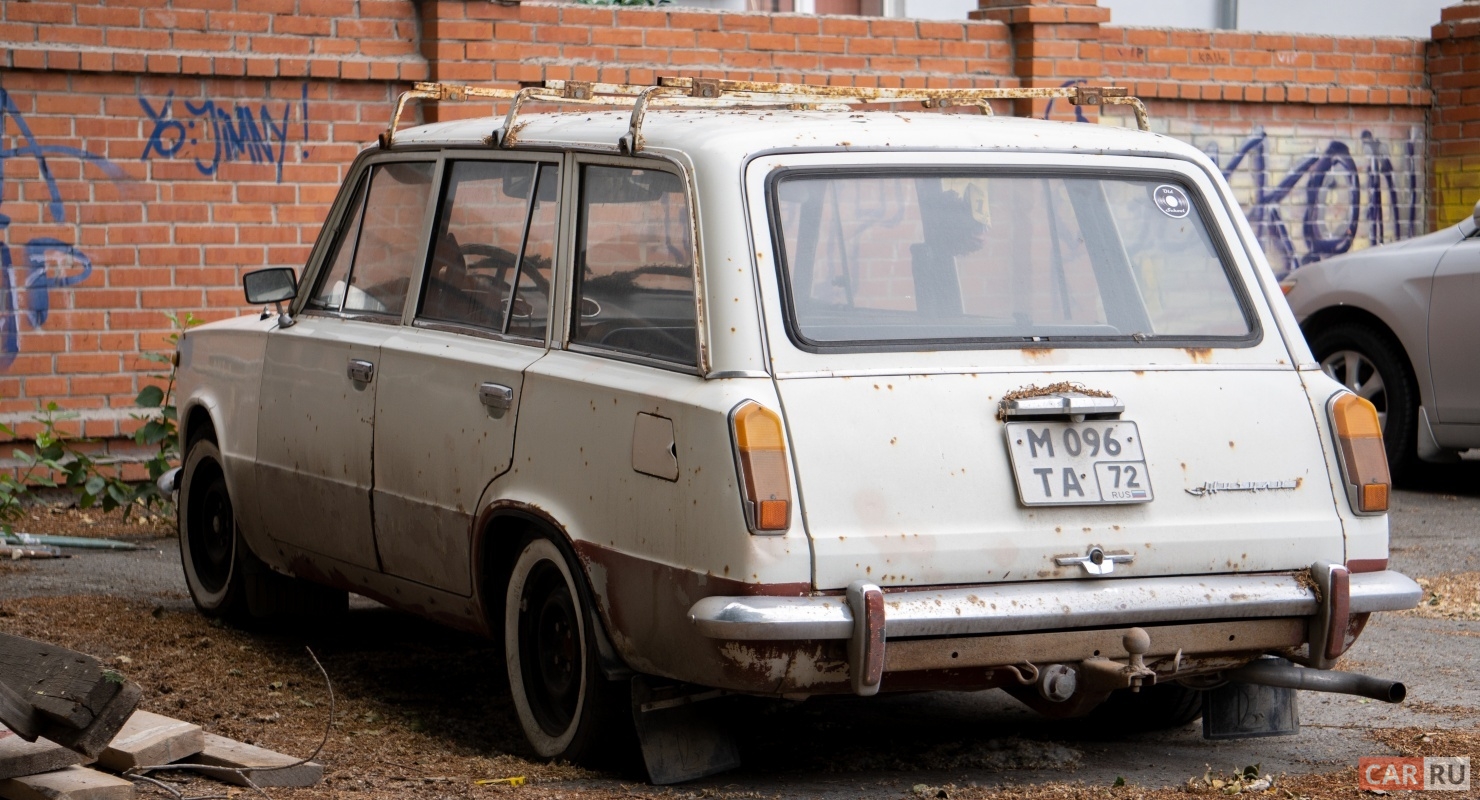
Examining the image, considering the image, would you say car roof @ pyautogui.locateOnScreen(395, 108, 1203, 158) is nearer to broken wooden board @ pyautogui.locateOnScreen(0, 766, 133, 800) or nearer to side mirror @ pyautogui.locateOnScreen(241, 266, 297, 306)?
side mirror @ pyautogui.locateOnScreen(241, 266, 297, 306)

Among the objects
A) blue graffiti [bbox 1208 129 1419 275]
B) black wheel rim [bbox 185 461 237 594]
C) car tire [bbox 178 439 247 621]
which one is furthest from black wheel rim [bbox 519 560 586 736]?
blue graffiti [bbox 1208 129 1419 275]

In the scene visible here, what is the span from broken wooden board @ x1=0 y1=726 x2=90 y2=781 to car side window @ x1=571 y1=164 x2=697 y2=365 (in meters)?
1.58

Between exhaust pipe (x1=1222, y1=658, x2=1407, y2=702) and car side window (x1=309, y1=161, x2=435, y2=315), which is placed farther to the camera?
car side window (x1=309, y1=161, x2=435, y2=315)

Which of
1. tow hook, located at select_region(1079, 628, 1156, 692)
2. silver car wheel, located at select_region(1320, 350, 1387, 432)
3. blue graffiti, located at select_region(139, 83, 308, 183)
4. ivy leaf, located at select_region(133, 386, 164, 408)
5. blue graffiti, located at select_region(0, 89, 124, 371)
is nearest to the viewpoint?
tow hook, located at select_region(1079, 628, 1156, 692)

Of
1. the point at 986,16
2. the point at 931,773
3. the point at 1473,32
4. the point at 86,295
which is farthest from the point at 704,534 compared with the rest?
the point at 1473,32

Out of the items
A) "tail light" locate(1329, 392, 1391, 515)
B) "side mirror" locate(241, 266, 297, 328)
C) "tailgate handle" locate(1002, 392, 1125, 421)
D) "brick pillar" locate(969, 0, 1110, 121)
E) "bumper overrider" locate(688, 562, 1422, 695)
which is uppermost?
"brick pillar" locate(969, 0, 1110, 121)

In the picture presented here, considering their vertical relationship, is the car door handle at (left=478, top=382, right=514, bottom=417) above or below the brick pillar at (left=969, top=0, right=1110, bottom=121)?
below

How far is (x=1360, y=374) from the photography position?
10836 mm

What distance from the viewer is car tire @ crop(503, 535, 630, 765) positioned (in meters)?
4.81

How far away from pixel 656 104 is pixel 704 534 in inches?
67.5

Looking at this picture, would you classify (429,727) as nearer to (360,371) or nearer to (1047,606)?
(360,371)

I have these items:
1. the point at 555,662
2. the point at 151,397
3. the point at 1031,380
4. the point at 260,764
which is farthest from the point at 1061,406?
the point at 151,397

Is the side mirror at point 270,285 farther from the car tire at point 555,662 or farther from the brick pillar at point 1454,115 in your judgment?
the brick pillar at point 1454,115

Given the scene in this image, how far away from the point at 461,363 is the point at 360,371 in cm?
61
